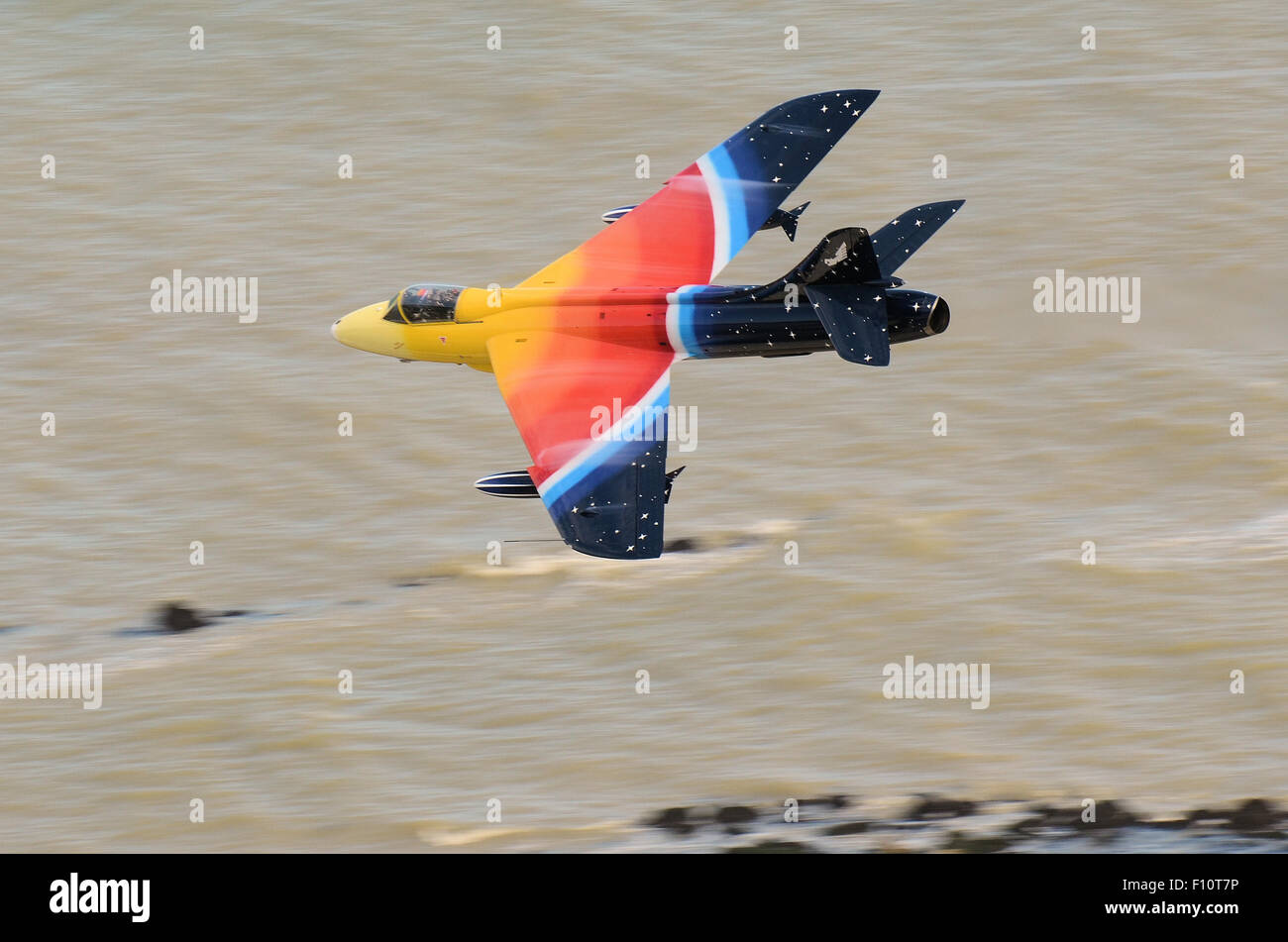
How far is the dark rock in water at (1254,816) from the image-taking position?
22734 millimetres

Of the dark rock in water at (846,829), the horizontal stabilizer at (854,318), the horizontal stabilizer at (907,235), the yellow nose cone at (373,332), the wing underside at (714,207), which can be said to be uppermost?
the wing underside at (714,207)

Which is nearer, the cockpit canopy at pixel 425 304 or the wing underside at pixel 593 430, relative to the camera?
the wing underside at pixel 593 430

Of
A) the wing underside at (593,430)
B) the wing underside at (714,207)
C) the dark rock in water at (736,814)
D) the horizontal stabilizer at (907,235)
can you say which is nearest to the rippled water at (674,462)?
the dark rock in water at (736,814)

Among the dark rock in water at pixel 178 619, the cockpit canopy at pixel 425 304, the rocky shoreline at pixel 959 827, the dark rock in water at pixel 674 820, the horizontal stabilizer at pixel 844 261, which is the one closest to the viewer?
the rocky shoreline at pixel 959 827

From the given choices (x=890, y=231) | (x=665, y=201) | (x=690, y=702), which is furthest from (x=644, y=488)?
(x=665, y=201)

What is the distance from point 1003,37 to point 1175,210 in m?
8.43

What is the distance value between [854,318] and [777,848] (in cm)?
725

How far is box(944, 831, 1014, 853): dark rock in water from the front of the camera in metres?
22.7

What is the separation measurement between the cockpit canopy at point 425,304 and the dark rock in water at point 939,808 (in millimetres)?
10444

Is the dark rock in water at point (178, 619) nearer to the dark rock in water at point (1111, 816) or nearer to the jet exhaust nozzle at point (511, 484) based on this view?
the jet exhaust nozzle at point (511, 484)

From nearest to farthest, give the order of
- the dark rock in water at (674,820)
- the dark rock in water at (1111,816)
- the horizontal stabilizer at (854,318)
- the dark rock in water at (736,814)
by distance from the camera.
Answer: the dark rock in water at (1111,816) → the dark rock in water at (674,820) → the dark rock in water at (736,814) → the horizontal stabilizer at (854,318)

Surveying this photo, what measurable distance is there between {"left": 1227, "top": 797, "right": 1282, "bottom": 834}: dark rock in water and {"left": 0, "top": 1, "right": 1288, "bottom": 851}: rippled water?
557 mm

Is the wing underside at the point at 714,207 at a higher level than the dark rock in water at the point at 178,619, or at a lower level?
higher

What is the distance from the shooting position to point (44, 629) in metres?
26.8
